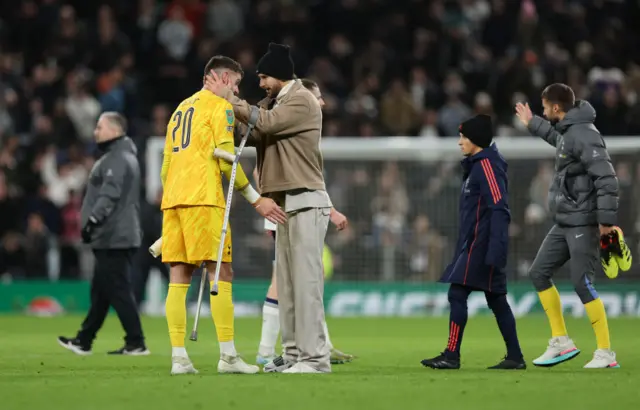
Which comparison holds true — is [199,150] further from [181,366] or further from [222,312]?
[181,366]

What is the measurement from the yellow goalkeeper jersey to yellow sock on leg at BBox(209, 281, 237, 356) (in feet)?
2.15

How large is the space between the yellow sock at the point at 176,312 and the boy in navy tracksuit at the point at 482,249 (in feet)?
6.83

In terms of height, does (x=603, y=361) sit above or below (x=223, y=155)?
below

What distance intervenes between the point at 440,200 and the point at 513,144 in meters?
1.39

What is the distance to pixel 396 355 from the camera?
12695mm

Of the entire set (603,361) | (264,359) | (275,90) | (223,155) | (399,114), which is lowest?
(264,359)

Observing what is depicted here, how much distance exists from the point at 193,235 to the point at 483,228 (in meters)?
2.40

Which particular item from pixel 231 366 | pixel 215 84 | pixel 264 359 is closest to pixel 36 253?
pixel 264 359

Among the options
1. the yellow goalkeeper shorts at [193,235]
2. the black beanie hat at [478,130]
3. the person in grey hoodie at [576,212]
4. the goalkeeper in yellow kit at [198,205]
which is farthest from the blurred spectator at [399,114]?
the yellow goalkeeper shorts at [193,235]

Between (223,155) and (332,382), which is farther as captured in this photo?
(223,155)

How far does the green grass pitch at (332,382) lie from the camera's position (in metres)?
8.23

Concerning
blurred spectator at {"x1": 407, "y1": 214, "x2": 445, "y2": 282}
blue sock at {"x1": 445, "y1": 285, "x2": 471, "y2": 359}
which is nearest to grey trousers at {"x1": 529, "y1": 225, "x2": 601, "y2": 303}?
blue sock at {"x1": 445, "y1": 285, "x2": 471, "y2": 359}

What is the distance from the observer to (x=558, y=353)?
11.2 m

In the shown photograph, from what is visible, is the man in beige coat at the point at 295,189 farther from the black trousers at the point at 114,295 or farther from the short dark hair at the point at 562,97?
the black trousers at the point at 114,295
